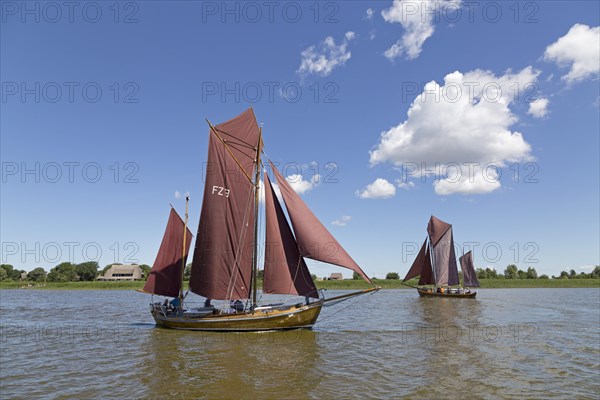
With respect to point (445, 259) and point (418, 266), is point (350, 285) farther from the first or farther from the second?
point (445, 259)

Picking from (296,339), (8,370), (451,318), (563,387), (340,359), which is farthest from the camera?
(451,318)

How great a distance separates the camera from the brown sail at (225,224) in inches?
1028

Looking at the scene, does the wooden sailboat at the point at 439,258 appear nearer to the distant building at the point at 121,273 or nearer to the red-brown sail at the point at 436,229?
the red-brown sail at the point at 436,229

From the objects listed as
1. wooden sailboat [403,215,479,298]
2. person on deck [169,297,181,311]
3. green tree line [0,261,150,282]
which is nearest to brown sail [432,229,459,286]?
wooden sailboat [403,215,479,298]

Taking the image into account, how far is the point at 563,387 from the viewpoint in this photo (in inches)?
550

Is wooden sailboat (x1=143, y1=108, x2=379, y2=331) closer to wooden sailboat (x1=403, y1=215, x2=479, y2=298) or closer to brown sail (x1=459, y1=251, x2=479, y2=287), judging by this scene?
wooden sailboat (x1=403, y1=215, x2=479, y2=298)

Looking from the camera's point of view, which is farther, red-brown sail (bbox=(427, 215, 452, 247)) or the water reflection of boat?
red-brown sail (bbox=(427, 215, 452, 247))

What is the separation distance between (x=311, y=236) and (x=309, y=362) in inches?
344

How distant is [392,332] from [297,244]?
30.8 ft

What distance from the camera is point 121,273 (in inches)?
5581

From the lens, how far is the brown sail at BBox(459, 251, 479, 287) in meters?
73.8

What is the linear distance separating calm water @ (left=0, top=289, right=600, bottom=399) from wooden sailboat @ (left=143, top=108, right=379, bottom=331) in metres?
1.39

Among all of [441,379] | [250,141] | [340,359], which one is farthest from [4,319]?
[441,379]

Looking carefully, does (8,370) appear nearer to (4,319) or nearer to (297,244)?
(297,244)
